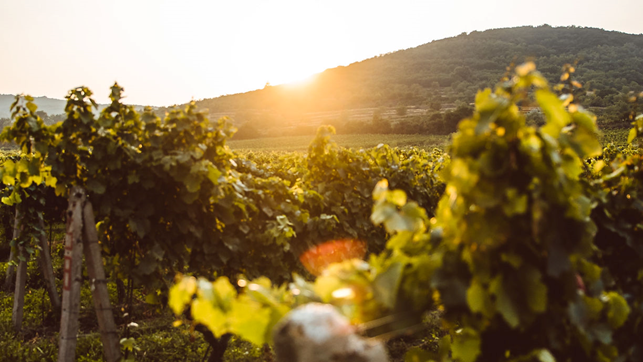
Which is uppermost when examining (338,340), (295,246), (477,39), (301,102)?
(477,39)

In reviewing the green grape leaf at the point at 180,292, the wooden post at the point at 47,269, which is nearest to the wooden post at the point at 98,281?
the green grape leaf at the point at 180,292

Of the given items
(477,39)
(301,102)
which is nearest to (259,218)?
(301,102)

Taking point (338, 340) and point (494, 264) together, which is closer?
point (338, 340)

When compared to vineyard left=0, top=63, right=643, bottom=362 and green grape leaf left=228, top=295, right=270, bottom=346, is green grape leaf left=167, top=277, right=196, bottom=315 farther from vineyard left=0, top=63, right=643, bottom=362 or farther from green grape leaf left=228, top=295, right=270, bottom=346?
green grape leaf left=228, top=295, right=270, bottom=346

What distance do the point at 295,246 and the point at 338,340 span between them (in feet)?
11.7

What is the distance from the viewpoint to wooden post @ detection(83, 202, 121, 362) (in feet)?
10.4

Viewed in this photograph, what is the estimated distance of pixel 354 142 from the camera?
54406 mm

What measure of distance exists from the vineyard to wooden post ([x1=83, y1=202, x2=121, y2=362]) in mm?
16

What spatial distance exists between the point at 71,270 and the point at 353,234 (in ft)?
11.3

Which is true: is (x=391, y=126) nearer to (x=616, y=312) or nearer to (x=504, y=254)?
(x=616, y=312)

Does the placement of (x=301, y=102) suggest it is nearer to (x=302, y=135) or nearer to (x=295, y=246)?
(x=302, y=135)

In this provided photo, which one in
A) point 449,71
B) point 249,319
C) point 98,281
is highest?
point 449,71

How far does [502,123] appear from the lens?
4.48ft

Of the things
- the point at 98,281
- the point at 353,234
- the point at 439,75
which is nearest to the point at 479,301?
the point at 98,281
